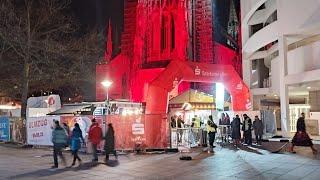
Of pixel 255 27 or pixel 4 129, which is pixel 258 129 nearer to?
pixel 4 129

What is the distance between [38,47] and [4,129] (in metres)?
7.92

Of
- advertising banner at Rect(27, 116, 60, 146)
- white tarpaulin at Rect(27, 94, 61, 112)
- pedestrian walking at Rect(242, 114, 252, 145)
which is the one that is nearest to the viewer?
pedestrian walking at Rect(242, 114, 252, 145)

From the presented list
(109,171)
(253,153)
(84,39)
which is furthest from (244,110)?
(84,39)

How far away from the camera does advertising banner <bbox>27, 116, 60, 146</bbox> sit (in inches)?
878

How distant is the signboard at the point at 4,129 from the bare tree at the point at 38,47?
4426 millimetres

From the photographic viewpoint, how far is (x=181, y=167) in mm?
14234

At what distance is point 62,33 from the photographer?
3500 cm

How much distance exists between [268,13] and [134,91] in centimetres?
2025

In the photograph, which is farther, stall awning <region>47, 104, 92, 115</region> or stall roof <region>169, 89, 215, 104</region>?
stall roof <region>169, 89, 215, 104</region>

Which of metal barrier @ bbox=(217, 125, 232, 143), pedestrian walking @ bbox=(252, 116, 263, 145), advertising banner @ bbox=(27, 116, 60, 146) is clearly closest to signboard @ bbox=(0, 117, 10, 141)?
advertising banner @ bbox=(27, 116, 60, 146)

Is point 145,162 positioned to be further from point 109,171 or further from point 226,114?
point 226,114

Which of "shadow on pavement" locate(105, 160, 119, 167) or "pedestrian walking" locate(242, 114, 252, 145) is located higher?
"pedestrian walking" locate(242, 114, 252, 145)

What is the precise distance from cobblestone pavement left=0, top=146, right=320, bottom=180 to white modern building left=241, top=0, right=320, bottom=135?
33.5 feet

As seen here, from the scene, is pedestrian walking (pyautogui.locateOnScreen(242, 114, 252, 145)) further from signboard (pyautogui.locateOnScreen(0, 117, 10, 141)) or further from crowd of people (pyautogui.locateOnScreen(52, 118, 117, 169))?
signboard (pyautogui.locateOnScreen(0, 117, 10, 141))
